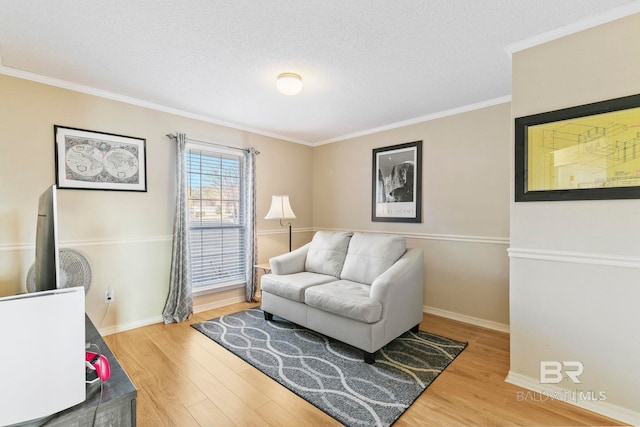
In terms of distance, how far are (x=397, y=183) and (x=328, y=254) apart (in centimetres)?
133

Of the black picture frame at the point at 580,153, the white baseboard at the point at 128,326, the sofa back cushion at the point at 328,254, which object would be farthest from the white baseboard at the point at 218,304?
the black picture frame at the point at 580,153

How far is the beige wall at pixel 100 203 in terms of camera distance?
244 centimetres

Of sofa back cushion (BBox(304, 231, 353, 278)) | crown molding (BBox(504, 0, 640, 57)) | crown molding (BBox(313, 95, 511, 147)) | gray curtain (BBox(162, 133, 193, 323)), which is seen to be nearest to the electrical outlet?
gray curtain (BBox(162, 133, 193, 323))

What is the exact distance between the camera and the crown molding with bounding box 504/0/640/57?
1688mm

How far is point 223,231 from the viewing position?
12.5 ft

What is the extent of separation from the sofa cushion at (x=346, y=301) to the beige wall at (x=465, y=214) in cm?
116

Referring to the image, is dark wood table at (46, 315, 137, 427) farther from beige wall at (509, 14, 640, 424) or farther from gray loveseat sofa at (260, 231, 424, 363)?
beige wall at (509, 14, 640, 424)

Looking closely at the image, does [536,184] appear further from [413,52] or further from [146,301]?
[146,301]

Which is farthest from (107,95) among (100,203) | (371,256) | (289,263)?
(371,256)

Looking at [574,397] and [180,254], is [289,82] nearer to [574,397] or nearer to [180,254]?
[180,254]

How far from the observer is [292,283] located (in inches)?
116

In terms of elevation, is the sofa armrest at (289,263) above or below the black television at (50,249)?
below

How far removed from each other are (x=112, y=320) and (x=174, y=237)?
3.22ft

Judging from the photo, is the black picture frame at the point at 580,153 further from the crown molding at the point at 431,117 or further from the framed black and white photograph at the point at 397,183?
the framed black and white photograph at the point at 397,183
